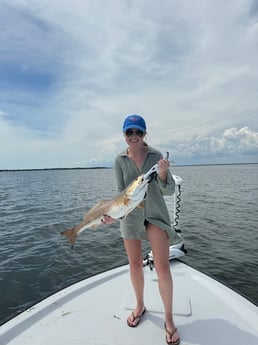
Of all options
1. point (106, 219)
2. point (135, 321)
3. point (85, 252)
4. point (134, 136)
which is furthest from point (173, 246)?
point (85, 252)

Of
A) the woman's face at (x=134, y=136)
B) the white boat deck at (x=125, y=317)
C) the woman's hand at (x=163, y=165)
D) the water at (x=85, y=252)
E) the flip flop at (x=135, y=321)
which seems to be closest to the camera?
the woman's hand at (x=163, y=165)

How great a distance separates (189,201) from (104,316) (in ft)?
55.0

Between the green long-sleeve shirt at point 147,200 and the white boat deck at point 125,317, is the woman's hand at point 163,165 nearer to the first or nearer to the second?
the green long-sleeve shirt at point 147,200

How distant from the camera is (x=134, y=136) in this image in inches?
122

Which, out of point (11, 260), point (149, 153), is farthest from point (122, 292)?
point (11, 260)

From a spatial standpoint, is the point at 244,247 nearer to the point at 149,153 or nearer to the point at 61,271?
the point at 61,271

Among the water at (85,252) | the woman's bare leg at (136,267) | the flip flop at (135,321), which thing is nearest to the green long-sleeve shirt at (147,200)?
the woman's bare leg at (136,267)

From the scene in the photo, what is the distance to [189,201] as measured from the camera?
1962cm

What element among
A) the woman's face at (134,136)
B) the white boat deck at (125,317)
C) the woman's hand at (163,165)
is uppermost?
the woman's face at (134,136)

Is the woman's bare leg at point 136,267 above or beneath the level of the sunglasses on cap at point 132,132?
beneath

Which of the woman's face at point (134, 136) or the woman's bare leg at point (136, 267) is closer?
the woman's face at point (134, 136)

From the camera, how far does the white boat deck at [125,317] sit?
2990 mm

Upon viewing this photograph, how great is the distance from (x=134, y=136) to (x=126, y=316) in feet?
6.83

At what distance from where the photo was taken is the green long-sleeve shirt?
301 centimetres
